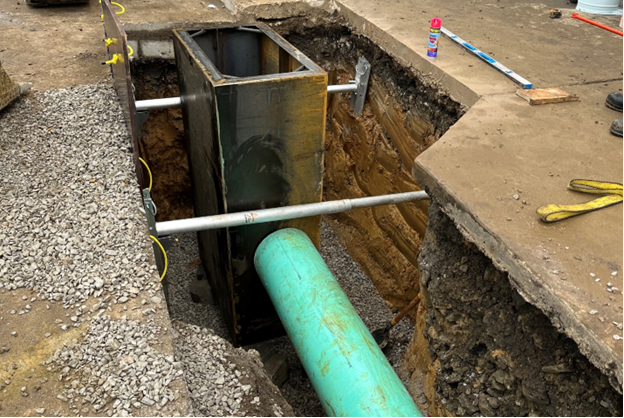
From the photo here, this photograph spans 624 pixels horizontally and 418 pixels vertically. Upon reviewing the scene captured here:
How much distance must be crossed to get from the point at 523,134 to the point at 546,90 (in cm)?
72

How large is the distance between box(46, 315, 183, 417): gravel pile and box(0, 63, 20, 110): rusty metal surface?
2.53m

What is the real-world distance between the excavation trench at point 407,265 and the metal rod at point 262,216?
1.81 feet

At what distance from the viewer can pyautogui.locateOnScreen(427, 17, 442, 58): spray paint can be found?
403cm

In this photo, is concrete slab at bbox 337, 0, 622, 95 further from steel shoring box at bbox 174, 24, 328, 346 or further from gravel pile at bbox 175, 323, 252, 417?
gravel pile at bbox 175, 323, 252, 417

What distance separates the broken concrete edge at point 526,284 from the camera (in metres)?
2.01

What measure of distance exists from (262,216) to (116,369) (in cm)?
158

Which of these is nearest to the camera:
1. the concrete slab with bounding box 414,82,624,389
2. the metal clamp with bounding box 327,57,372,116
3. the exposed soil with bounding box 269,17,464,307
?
the concrete slab with bounding box 414,82,624,389

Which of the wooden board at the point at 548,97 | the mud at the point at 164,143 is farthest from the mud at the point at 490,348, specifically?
the mud at the point at 164,143

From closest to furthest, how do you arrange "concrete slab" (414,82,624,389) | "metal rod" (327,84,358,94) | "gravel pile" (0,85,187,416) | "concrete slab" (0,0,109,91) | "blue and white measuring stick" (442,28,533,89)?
"concrete slab" (414,82,624,389) < "gravel pile" (0,85,187,416) < "blue and white measuring stick" (442,28,533,89) < "concrete slab" (0,0,109,91) < "metal rod" (327,84,358,94)

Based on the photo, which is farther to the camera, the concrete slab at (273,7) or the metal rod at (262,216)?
the concrete slab at (273,7)

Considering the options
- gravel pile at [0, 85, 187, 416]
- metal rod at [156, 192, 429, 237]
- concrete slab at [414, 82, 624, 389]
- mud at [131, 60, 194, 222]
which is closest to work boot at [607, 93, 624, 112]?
concrete slab at [414, 82, 624, 389]

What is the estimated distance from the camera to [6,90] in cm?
416

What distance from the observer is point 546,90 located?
3656 millimetres

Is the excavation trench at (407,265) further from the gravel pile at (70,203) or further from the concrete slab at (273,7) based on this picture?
the gravel pile at (70,203)
